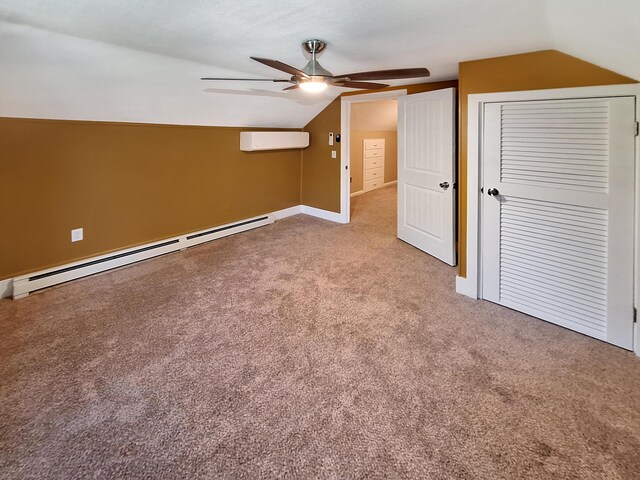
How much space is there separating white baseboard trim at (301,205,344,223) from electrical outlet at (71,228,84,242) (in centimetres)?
342

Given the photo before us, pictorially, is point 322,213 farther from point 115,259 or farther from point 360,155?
point 115,259

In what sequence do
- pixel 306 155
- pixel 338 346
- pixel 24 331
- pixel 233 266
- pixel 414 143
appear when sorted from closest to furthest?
pixel 338 346 < pixel 24 331 < pixel 233 266 < pixel 414 143 < pixel 306 155

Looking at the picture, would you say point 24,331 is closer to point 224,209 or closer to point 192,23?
point 192,23

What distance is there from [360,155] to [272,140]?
2960 mm

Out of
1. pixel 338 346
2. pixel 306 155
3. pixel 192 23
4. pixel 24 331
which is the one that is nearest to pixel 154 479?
pixel 338 346

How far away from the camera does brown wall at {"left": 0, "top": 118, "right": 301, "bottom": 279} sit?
3.14m

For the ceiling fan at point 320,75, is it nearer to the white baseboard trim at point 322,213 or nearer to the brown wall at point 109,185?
the brown wall at point 109,185

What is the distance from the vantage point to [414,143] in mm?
4191

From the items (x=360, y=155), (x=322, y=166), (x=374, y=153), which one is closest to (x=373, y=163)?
(x=374, y=153)

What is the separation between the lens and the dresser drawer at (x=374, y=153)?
25.8 ft

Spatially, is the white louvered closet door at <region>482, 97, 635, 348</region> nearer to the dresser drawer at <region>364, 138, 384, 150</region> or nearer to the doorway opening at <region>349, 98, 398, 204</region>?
the doorway opening at <region>349, 98, 398, 204</region>

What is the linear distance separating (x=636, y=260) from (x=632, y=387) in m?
0.79

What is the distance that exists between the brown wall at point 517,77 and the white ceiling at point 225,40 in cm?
10

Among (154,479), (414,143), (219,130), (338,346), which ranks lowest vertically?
(154,479)
